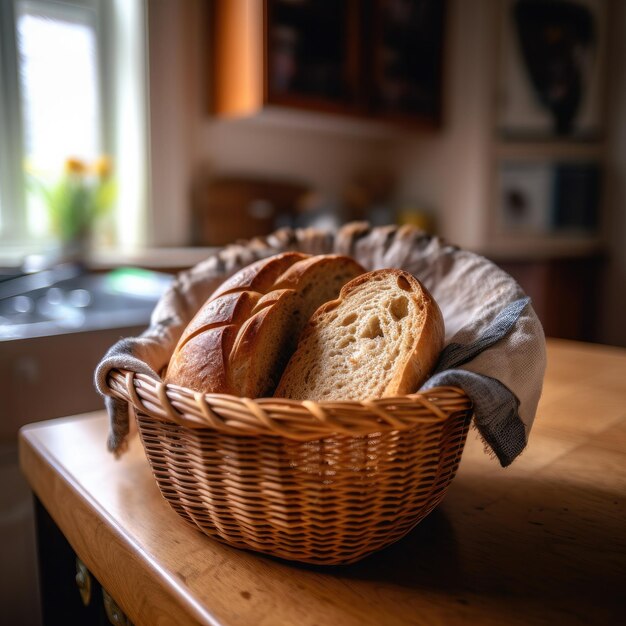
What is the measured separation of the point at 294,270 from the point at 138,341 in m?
0.19

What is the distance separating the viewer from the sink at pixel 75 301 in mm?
1332

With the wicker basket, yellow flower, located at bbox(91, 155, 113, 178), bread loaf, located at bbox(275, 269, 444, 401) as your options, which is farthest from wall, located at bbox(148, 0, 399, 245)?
the wicker basket

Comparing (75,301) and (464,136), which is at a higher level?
(464,136)

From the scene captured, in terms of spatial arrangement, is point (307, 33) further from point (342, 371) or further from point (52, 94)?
point (342, 371)

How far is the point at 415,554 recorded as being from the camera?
0.49 metres

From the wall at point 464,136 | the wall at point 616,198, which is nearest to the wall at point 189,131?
the wall at point 464,136

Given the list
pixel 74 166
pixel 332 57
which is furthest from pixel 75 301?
pixel 332 57

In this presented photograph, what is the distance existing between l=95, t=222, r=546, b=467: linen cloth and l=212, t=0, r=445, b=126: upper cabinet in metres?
1.65

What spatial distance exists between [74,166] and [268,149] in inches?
40.2

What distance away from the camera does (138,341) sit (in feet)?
2.01

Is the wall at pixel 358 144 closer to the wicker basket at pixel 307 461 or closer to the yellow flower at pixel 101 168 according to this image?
the yellow flower at pixel 101 168

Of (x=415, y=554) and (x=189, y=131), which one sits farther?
(x=189, y=131)

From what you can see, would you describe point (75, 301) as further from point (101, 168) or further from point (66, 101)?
point (66, 101)

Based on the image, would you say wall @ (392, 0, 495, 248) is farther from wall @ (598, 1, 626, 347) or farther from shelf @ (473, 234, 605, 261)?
wall @ (598, 1, 626, 347)
